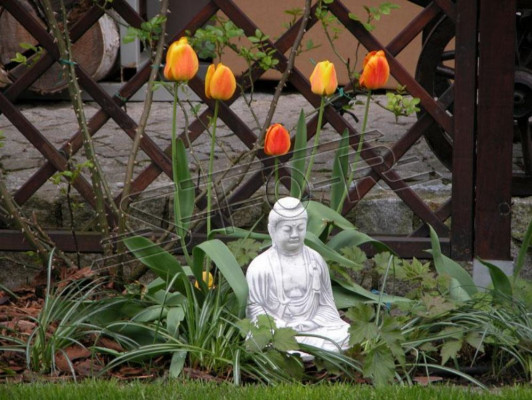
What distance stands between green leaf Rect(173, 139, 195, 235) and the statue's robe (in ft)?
1.24

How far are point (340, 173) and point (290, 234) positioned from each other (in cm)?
53

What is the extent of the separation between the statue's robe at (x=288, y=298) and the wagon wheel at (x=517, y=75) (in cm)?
167

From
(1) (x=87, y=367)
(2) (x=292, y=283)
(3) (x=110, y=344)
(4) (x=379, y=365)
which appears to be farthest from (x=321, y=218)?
(1) (x=87, y=367)

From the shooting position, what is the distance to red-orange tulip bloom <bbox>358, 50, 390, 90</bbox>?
357 centimetres

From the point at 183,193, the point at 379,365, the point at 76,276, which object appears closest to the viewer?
the point at 379,365

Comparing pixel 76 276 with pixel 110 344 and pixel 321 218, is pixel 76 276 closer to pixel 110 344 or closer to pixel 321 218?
pixel 110 344

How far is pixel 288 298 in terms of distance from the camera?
3.35 m

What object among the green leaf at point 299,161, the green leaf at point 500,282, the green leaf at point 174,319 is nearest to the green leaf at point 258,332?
the green leaf at point 174,319

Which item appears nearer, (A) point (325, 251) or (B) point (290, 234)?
(B) point (290, 234)

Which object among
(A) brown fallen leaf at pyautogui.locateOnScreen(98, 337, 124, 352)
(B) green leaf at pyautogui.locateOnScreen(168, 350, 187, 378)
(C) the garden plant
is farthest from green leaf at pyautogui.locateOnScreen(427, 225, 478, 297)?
(A) brown fallen leaf at pyautogui.locateOnScreen(98, 337, 124, 352)

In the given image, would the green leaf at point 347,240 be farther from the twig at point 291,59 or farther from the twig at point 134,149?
the twig at point 134,149

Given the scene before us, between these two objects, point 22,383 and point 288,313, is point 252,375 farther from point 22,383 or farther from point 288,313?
point 22,383

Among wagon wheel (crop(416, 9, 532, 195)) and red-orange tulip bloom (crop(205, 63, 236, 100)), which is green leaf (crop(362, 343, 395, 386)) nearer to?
red-orange tulip bloom (crop(205, 63, 236, 100))

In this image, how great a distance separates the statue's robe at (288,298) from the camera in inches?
131
